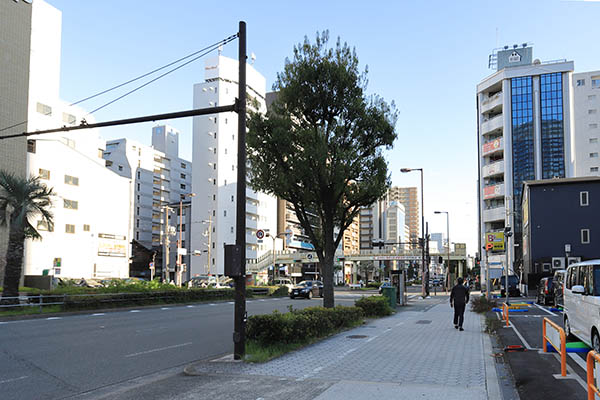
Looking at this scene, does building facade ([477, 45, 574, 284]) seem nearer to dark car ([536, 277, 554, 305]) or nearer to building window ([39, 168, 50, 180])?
dark car ([536, 277, 554, 305])

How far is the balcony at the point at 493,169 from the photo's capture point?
71.9 metres

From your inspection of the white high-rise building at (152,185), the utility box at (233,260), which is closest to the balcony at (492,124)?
the white high-rise building at (152,185)

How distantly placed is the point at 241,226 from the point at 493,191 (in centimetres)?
6710

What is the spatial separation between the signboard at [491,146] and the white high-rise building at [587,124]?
1907cm

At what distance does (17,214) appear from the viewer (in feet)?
82.2

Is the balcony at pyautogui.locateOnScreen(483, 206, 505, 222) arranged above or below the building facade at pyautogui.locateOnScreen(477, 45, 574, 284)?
below

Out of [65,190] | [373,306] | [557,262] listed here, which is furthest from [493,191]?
[373,306]

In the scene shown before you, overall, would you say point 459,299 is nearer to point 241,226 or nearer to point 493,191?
point 241,226

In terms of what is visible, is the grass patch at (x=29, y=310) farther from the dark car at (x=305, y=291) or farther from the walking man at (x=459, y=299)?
the dark car at (x=305, y=291)

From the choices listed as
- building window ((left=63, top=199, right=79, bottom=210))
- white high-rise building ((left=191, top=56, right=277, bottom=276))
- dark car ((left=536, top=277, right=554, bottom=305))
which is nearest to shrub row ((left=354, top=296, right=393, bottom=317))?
dark car ((left=536, top=277, right=554, bottom=305))

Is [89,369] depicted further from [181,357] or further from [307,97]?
[307,97]

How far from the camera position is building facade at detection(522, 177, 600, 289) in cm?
4769

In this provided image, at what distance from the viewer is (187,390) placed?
8164 mm

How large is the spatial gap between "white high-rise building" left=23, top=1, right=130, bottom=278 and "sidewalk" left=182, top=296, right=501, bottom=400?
4259cm
